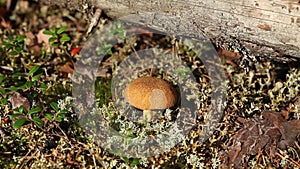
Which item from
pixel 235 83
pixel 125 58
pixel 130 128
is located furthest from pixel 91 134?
pixel 235 83

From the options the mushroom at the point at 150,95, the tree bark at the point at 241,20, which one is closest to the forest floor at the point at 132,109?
the mushroom at the point at 150,95

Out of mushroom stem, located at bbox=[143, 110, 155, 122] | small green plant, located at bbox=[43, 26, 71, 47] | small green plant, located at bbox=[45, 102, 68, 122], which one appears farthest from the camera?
small green plant, located at bbox=[43, 26, 71, 47]

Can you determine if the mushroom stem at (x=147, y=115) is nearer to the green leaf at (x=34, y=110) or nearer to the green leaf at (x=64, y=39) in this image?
the green leaf at (x=34, y=110)

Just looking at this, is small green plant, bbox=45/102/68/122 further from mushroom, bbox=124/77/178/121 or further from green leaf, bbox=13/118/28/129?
mushroom, bbox=124/77/178/121

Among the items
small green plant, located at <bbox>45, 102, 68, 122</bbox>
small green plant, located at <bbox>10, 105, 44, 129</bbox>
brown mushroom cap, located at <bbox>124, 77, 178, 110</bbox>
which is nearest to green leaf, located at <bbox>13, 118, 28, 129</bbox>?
small green plant, located at <bbox>10, 105, 44, 129</bbox>

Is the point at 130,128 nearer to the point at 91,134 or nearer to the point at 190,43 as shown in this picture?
the point at 91,134

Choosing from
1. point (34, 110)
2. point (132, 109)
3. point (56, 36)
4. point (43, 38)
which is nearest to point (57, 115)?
point (34, 110)

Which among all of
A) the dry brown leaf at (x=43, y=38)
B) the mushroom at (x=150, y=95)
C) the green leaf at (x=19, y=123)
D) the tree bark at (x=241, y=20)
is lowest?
the green leaf at (x=19, y=123)
